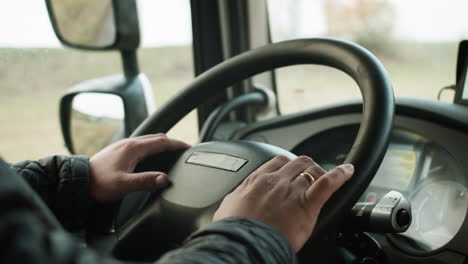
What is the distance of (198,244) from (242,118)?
124cm

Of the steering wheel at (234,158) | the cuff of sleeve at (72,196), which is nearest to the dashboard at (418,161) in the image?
the steering wheel at (234,158)

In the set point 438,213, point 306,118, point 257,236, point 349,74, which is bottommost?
point 438,213

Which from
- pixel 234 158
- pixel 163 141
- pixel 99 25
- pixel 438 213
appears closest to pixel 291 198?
pixel 234 158

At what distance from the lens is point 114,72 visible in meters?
1.64

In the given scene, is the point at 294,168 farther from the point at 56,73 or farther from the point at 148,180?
the point at 56,73

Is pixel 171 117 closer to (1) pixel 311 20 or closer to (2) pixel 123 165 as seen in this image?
(2) pixel 123 165

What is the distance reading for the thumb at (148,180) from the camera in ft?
2.70

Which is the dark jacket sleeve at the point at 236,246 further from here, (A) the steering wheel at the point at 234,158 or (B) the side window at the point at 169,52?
(B) the side window at the point at 169,52

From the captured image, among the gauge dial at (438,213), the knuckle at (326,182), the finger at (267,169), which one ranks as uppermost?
the knuckle at (326,182)

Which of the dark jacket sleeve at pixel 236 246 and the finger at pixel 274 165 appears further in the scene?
the finger at pixel 274 165

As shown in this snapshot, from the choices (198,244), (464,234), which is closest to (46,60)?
(198,244)

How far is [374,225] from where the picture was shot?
27.3 inches

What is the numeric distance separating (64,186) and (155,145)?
0.56ft

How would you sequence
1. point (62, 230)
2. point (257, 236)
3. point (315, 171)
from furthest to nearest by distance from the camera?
1. point (315, 171)
2. point (257, 236)
3. point (62, 230)
